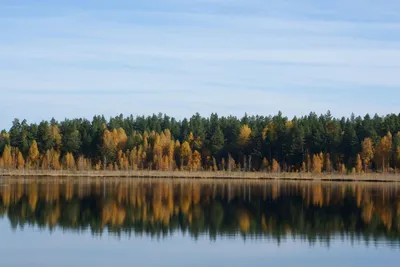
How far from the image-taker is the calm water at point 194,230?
29.6m

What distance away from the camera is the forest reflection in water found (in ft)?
124

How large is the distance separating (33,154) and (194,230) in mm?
79995

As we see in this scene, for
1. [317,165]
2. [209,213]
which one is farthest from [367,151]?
[209,213]

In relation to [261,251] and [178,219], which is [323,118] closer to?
[178,219]

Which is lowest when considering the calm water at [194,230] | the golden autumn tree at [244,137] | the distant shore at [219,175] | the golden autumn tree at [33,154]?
the calm water at [194,230]

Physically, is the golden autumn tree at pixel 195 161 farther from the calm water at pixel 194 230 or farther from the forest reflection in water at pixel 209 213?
the calm water at pixel 194 230

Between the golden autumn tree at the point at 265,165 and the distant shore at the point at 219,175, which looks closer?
the distant shore at the point at 219,175

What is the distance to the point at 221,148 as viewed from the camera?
4552 inches

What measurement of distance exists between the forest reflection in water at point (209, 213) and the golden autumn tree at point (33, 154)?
1947 inches

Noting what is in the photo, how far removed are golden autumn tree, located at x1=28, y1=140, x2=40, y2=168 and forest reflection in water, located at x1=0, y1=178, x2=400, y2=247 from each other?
162 ft

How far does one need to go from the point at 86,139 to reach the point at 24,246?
88572 mm

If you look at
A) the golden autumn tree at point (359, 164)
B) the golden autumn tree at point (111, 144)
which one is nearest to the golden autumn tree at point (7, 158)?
the golden autumn tree at point (111, 144)

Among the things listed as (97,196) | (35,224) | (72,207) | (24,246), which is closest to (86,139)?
(97,196)

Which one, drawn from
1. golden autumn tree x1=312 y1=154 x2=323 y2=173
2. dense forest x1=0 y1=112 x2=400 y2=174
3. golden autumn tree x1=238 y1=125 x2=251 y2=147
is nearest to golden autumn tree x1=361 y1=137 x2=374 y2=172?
dense forest x1=0 y1=112 x2=400 y2=174
